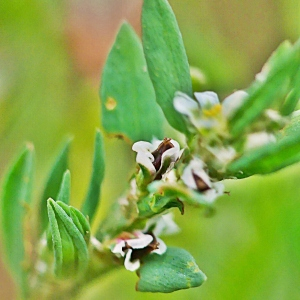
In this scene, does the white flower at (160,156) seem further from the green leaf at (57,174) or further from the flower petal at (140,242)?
the green leaf at (57,174)

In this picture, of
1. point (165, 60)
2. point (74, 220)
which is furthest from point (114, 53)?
point (74, 220)

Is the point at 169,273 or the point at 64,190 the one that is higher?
the point at 64,190

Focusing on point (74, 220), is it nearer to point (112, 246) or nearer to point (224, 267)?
point (112, 246)

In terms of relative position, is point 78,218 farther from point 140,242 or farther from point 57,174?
point 57,174

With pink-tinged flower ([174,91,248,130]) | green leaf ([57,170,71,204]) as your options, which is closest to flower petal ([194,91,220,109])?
pink-tinged flower ([174,91,248,130])

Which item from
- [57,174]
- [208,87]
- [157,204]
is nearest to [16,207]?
[57,174]

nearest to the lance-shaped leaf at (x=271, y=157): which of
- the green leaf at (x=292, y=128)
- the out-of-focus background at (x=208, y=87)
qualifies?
the green leaf at (x=292, y=128)
